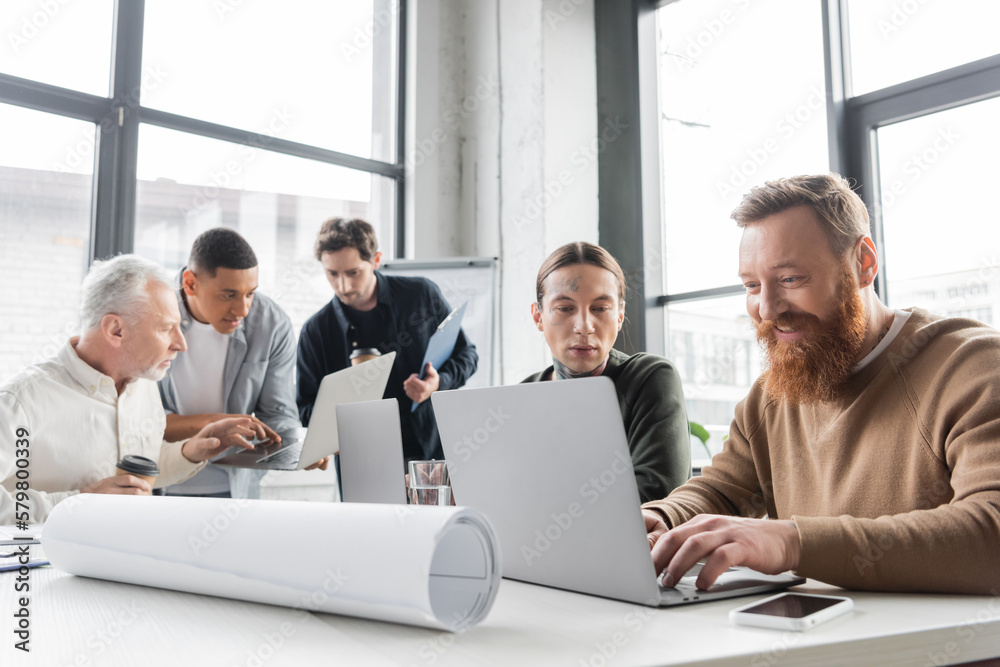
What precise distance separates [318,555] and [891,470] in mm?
893

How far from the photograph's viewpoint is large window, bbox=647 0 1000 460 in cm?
274

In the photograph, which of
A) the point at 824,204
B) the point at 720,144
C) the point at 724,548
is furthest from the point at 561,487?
the point at 720,144

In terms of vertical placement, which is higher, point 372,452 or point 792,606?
point 372,452

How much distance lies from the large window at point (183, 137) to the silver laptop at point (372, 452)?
2.26 meters

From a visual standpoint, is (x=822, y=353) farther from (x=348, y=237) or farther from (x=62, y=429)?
(x=348, y=237)

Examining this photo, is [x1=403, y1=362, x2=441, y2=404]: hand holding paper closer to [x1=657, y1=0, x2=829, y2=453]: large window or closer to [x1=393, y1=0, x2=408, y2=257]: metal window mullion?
[x1=657, y1=0, x2=829, y2=453]: large window

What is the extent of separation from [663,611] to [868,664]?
7.8 inches

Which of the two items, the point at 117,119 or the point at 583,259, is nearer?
the point at 583,259

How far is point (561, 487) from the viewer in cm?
89

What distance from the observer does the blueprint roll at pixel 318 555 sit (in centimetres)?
70

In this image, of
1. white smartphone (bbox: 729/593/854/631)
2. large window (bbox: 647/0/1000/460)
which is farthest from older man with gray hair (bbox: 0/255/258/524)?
large window (bbox: 647/0/1000/460)

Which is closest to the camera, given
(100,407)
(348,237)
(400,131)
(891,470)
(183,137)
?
(891,470)

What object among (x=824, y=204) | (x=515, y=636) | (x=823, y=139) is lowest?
(x=515, y=636)

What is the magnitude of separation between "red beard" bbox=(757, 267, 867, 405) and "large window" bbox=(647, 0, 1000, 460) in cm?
171
